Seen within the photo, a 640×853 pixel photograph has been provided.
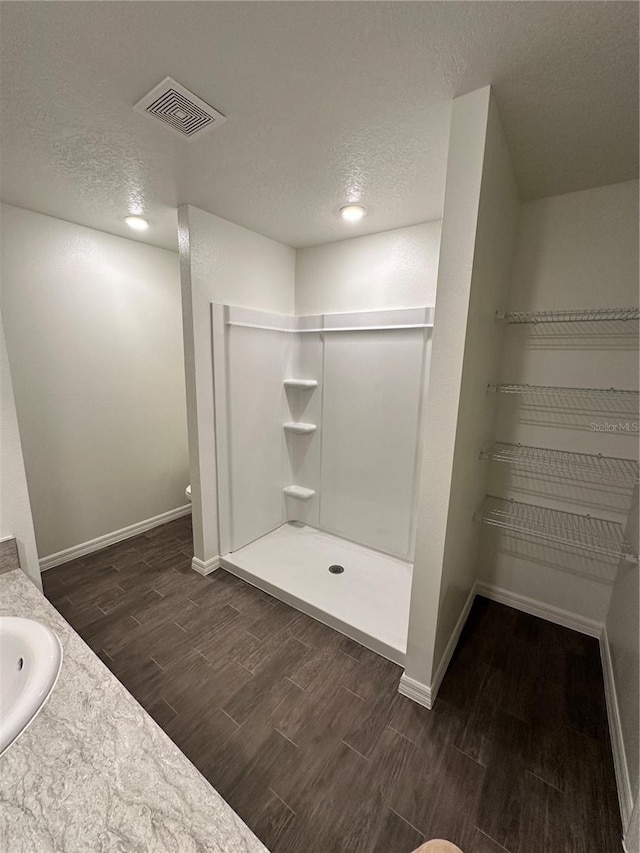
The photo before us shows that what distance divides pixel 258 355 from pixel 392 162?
60.1 inches

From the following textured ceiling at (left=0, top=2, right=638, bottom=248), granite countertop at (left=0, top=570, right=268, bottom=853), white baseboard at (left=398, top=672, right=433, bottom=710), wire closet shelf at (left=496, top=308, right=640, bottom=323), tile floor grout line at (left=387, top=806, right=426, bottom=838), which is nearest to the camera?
granite countertop at (left=0, top=570, right=268, bottom=853)

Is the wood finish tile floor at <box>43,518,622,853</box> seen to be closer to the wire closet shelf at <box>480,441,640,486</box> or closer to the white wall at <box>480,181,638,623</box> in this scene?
the white wall at <box>480,181,638,623</box>

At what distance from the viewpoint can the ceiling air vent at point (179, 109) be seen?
3.96 feet

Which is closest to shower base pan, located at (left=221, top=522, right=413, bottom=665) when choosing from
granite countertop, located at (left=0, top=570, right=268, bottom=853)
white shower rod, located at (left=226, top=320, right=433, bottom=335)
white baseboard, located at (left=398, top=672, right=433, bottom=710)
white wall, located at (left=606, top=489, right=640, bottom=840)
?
white baseboard, located at (left=398, top=672, right=433, bottom=710)

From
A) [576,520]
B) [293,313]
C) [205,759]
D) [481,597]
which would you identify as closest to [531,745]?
[481,597]

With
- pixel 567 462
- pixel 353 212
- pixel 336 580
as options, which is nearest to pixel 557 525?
pixel 567 462

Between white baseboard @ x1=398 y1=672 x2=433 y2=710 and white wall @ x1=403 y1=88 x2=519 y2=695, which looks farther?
white baseboard @ x1=398 y1=672 x2=433 y2=710

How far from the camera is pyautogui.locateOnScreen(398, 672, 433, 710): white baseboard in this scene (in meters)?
1.62

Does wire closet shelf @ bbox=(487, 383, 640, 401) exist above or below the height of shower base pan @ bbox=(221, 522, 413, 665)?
above

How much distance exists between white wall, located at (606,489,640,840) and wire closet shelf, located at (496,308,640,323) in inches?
36.8

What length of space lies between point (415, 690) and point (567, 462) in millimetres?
1485

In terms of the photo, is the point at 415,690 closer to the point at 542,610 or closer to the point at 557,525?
the point at 542,610

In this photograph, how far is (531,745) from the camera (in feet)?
4.80

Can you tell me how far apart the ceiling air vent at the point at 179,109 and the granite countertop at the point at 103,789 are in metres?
1.86
